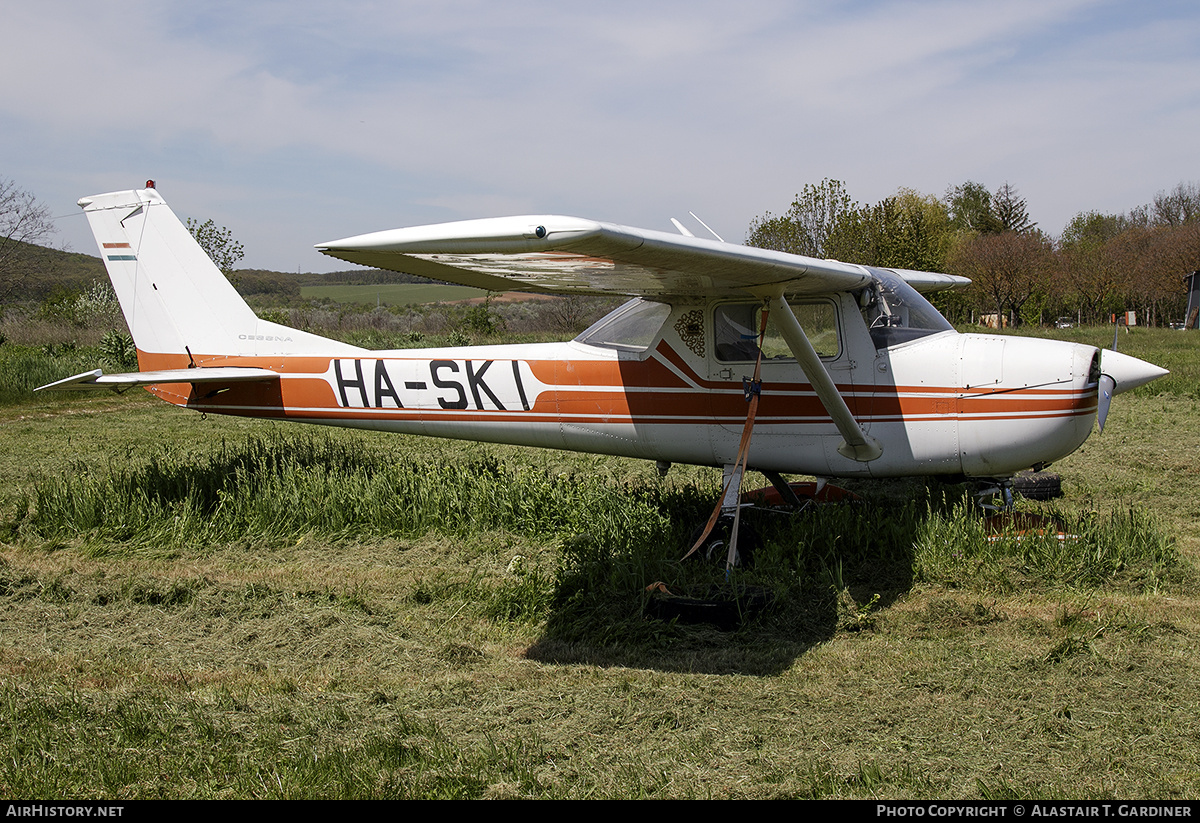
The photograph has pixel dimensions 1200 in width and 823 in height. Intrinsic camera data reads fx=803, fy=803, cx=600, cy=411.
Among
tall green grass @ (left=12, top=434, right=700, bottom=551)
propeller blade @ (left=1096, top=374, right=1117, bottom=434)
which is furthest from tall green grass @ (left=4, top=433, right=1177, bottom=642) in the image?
propeller blade @ (left=1096, top=374, right=1117, bottom=434)

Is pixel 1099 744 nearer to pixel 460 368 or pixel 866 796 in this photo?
pixel 866 796

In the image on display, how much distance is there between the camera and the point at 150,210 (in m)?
7.69

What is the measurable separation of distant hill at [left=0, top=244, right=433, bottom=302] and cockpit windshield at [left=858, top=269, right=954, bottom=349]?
2186cm

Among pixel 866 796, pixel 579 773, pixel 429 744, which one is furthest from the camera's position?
pixel 429 744

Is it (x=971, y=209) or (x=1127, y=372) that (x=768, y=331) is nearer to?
(x=1127, y=372)

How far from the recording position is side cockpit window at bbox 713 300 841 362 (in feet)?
19.5

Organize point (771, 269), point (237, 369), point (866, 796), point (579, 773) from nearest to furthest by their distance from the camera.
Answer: point (866, 796) < point (579, 773) < point (771, 269) < point (237, 369)

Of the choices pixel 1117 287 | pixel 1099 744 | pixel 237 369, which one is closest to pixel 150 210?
pixel 237 369

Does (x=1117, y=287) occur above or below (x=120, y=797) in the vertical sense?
above

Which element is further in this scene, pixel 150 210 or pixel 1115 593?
pixel 150 210

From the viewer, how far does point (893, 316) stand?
5934 millimetres

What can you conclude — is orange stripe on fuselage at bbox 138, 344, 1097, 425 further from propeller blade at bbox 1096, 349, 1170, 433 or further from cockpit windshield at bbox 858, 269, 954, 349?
cockpit windshield at bbox 858, 269, 954, 349

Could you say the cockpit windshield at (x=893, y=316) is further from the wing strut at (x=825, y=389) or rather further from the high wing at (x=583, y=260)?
the wing strut at (x=825, y=389)
